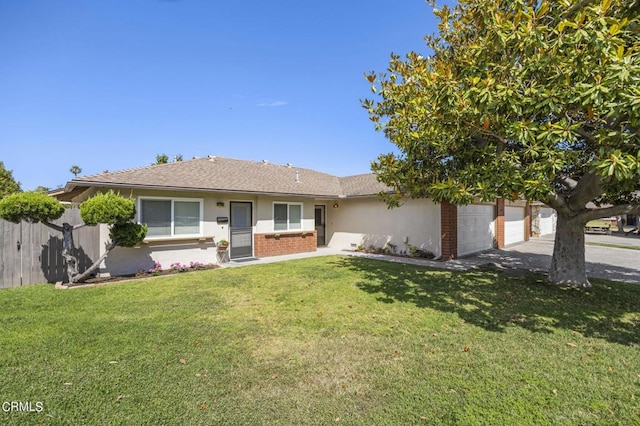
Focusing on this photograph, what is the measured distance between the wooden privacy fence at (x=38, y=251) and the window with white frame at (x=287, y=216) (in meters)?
6.81

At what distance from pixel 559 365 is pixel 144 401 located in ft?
16.1

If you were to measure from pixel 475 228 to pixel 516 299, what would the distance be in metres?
8.56

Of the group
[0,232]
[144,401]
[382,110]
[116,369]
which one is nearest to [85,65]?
[0,232]

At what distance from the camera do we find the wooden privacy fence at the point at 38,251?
785 cm

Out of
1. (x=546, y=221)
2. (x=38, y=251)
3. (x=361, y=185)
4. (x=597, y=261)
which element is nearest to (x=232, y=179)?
(x=38, y=251)

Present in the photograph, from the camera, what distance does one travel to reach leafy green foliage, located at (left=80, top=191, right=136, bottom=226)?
25.0 ft

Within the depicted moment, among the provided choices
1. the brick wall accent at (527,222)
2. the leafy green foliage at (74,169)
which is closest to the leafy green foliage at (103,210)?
the brick wall accent at (527,222)

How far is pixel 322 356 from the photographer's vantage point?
400 centimetres

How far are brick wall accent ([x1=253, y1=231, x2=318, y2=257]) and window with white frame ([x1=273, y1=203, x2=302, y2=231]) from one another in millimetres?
384

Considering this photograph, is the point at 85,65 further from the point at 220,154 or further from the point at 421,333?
the point at 421,333

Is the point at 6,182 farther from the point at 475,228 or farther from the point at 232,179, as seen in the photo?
the point at 475,228

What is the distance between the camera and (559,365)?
12.1 ft

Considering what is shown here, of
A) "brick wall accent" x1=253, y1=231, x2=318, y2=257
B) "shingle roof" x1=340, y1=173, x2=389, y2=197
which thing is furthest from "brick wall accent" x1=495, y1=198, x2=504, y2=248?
"brick wall accent" x1=253, y1=231, x2=318, y2=257

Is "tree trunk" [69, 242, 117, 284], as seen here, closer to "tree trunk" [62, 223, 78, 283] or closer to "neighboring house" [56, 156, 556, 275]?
"tree trunk" [62, 223, 78, 283]
